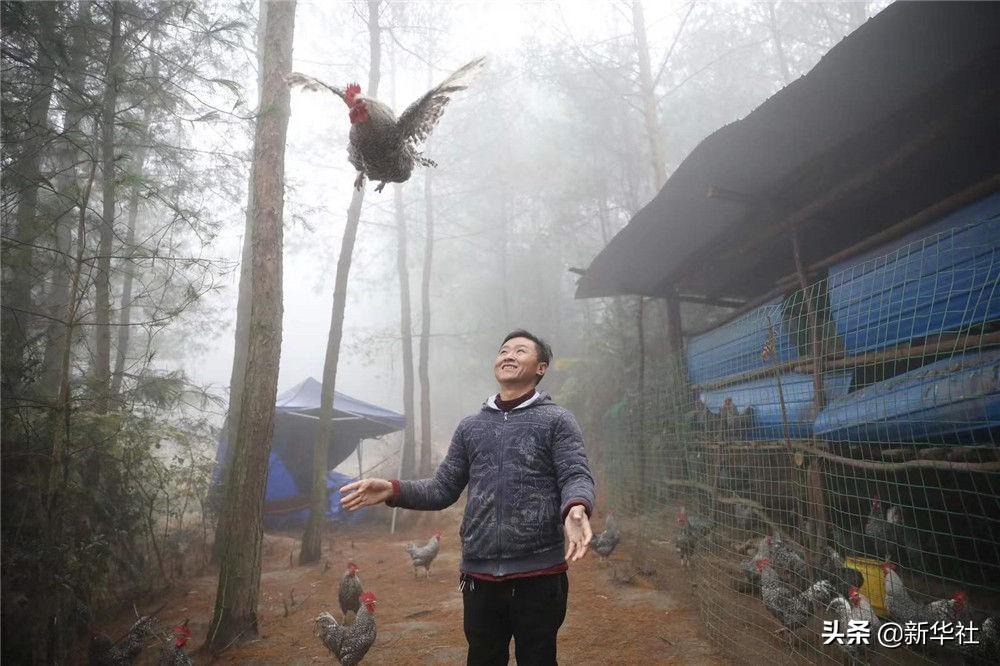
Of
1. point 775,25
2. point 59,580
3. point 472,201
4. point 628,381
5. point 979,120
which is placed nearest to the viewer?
point 59,580

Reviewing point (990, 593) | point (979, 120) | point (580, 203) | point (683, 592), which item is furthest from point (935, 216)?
point (580, 203)

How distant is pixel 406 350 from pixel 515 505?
37.4 ft

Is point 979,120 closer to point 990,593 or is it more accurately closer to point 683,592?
point 990,593

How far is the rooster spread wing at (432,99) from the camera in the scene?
252cm

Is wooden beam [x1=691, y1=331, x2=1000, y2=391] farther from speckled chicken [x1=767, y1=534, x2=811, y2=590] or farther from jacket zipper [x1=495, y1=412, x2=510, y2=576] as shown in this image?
jacket zipper [x1=495, y1=412, x2=510, y2=576]

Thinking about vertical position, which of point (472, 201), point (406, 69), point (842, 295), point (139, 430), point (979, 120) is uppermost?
point (406, 69)

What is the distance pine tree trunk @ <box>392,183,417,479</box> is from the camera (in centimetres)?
1206

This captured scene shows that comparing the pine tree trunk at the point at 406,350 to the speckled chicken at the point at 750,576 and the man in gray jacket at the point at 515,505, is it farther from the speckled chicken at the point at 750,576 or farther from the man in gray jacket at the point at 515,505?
the man in gray jacket at the point at 515,505

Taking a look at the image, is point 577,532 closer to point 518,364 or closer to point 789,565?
point 518,364

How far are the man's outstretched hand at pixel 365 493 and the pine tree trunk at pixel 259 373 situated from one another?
2716 mm

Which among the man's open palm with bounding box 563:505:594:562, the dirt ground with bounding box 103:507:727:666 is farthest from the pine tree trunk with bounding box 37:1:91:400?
the man's open palm with bounding box 563:505:594:562

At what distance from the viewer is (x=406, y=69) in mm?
12438

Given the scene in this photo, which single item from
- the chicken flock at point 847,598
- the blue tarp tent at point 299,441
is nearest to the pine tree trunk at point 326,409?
the blue tarp tent at point 299,441

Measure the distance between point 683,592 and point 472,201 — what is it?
46.9 feet
